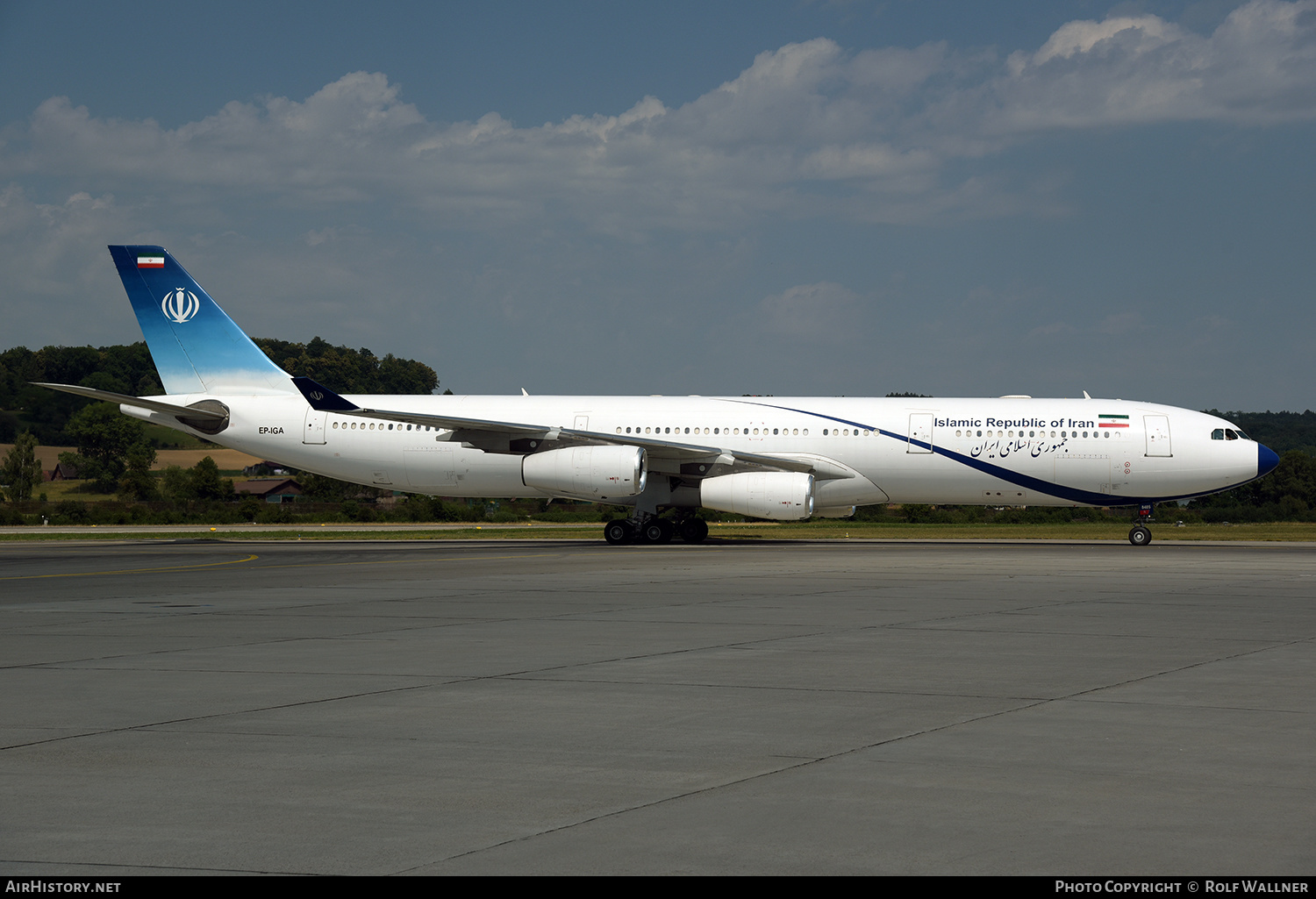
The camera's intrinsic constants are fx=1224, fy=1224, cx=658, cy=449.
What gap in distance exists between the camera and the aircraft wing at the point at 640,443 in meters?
29.2

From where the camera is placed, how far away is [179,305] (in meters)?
33.1

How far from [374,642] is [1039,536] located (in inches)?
1185

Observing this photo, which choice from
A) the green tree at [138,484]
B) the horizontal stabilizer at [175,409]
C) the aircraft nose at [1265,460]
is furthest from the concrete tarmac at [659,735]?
the green tree at [138,484]

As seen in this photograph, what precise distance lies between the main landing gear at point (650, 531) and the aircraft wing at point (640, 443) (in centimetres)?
210

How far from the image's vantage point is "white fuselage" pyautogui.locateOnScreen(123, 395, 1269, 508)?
29.7m

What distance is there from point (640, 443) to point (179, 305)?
44.4ft

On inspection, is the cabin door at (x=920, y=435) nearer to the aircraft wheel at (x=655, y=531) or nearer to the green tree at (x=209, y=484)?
the aircraft wheel at (x=655, y=531)

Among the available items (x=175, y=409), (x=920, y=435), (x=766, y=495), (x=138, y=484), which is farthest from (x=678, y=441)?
(x=138, y=484)

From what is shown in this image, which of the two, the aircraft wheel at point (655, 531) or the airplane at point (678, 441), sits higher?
the airplane at point (678, 441)

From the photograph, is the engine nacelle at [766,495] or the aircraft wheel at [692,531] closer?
the engine nacelle at [766,495]

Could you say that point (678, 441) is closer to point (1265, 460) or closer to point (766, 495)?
point (766, 495)

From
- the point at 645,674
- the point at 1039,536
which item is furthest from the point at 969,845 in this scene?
the point at 1039,536

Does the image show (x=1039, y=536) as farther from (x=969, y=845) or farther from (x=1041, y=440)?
(x=969, y=845)
